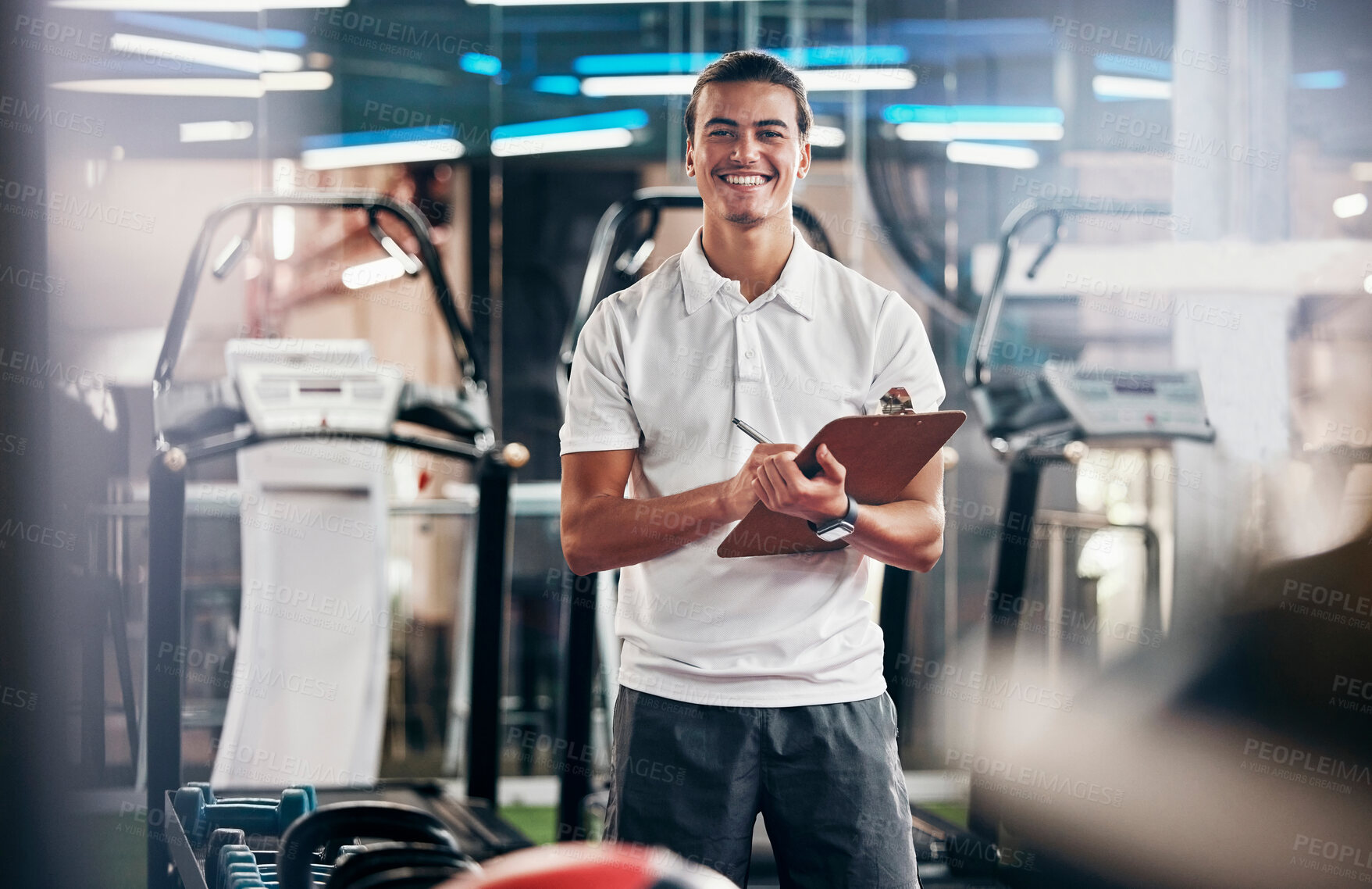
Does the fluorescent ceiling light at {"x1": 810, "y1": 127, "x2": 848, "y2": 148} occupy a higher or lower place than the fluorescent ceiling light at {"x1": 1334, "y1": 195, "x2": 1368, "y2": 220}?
higher

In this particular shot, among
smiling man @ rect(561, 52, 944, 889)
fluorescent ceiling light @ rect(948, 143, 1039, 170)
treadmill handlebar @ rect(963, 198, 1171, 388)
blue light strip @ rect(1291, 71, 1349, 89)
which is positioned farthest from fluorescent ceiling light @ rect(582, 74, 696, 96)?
smiling man @ rect(561, 52, 944, 889)

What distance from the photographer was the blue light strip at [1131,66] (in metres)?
4.29

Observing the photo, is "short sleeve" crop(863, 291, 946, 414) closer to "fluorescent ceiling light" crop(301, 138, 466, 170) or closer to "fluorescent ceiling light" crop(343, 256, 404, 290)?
"fluorescent ceiling light" crop(343, 256, 404, 290)

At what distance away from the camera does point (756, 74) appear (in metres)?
1.63

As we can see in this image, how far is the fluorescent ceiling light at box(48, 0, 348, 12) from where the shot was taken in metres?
1.93

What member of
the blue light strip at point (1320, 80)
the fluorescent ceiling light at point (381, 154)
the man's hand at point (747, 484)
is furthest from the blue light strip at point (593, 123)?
the man's hand at point (747, 484)

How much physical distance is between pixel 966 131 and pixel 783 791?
3684 millimetres

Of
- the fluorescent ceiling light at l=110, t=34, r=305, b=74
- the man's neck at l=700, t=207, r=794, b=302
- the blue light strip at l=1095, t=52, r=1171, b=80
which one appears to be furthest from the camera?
the blue light strip at l=1095, t=52, r=1171, b=80

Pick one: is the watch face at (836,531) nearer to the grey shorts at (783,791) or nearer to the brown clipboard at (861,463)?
the brown clipboard at (861,463)

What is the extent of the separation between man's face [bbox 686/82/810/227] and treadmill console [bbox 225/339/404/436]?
1894mm

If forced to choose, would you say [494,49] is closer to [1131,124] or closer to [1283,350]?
[1131,124]

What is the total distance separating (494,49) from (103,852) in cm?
358

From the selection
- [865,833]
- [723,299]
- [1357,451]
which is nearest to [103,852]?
[865,833]

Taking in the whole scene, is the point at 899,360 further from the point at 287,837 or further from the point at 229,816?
the point at 229,816
